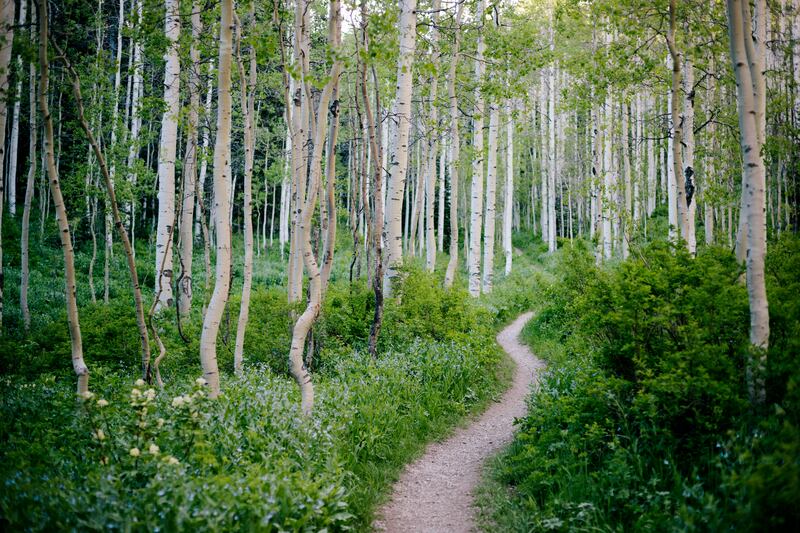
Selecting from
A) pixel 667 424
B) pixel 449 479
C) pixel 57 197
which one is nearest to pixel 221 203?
pixel 57 197

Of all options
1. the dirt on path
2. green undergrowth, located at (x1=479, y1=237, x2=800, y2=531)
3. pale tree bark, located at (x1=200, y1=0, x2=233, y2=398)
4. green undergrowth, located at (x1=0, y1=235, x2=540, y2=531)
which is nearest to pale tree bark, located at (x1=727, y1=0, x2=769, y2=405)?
green undergrowth, located at (x1=479, y1=237, x2=800, y2=531)

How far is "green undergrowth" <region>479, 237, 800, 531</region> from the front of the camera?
342 centimetres

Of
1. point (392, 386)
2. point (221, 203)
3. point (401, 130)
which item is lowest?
point (392, 386)

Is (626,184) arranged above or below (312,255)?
above

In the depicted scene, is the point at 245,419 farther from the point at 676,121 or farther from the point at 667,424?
the point at 676,121

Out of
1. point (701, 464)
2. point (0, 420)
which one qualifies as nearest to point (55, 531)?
point (0, 420)

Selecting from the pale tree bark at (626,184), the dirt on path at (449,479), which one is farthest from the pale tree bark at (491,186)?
the dirt on path at (449,479)

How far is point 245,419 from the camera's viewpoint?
5.22 metres

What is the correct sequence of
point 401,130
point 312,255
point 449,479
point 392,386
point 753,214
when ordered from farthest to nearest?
point 401,130 → point 392,386 → point 312,255 → point 449,479 → point 753,214

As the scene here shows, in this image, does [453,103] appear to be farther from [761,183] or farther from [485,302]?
[761,183]

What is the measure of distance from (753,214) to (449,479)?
429 cm

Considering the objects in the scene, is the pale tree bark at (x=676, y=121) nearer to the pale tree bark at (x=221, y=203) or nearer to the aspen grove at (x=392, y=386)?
the aspen grove at (x=392, y=386)

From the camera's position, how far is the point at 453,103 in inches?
506

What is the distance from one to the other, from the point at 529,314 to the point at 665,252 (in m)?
11.3
